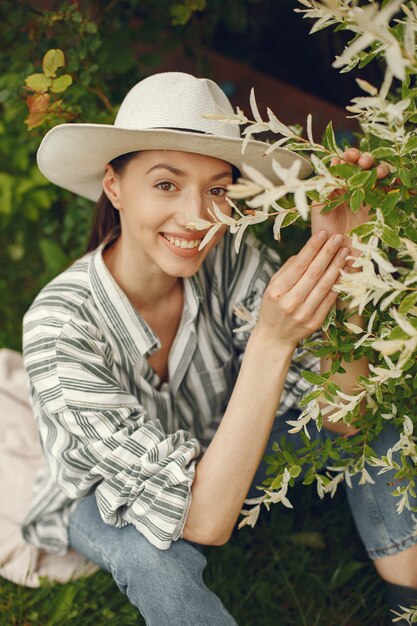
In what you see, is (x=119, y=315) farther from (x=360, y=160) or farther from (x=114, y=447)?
(x=360, y=160)

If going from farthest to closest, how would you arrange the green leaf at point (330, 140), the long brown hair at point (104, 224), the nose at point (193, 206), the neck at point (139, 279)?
the long brown hair at point (104, 224)
the neck at point (139, 279)
the nose at point (193, 206)
the green leaf at point (330, 140)

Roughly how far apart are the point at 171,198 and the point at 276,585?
1428mm

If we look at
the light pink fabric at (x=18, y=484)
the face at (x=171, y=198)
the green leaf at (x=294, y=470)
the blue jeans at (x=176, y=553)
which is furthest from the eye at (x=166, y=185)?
the light pink fabric at (x=18, y=484)

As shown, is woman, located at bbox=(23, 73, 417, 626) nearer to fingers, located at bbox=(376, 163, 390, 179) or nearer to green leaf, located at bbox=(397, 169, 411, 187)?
fingers, located at bbox=(376, 163, 390, 179)

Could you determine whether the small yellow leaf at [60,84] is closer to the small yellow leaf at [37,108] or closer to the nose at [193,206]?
the small yellow leaf at [37,108]

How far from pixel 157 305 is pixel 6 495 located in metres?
0.90

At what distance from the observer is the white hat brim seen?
1.86m

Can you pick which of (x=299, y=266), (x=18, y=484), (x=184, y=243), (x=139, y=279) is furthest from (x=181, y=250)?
(x=18, y=484)

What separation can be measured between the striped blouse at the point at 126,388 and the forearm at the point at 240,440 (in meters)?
0.05

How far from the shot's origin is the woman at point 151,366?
6.08 ft

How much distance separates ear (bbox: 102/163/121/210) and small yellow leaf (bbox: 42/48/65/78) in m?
0.33

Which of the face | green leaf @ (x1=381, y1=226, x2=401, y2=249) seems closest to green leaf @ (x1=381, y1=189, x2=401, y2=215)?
green leaf @ (x1=381, y1=226, x2=401, y2=249)

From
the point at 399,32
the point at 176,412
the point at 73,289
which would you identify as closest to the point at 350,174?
the point at 399,32

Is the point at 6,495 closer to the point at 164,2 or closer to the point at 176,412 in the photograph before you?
the point at 176,412
